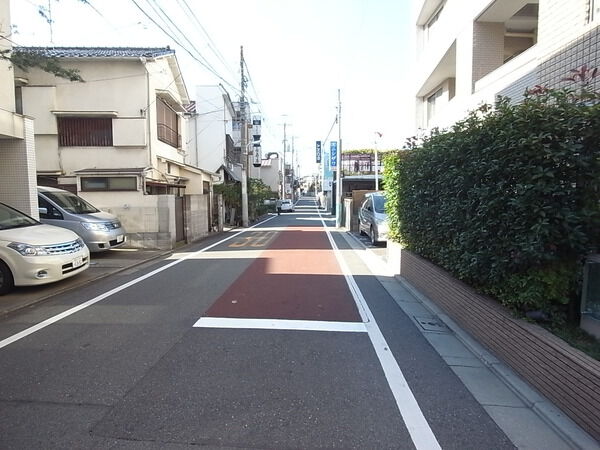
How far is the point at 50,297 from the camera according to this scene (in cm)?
698

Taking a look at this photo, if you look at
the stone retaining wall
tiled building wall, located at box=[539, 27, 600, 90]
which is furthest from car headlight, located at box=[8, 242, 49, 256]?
tiled building wall, located at box=[539, 27, 600, 90]

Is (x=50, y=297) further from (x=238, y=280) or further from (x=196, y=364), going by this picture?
(x=196, y=364)

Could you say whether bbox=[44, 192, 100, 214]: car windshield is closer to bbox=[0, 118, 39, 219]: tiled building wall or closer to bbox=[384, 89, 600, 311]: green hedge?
bbox=[0, 118, 39, 219]: tiled building wall

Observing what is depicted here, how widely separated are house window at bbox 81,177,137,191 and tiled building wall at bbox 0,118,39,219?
4.37m

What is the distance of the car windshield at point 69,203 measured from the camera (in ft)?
37.8

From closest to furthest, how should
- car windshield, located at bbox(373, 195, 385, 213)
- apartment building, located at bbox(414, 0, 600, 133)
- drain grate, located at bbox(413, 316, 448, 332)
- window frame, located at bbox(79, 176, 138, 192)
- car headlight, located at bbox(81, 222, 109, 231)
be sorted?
1. drain grate, located at bbox(413, 316, 448, 332)
2. apartment building, located at bbox(414, 0, 600, 133)
3. car headlight, located at bbox(81, 222, 109, 231)
4. window frame, located at bbox(79, 176, 138, 192)
5. car windshield, located at bbox(373, 195, 385, 213)

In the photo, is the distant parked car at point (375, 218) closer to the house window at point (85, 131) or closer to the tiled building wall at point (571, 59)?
the tiled building wall at point (571, 59)

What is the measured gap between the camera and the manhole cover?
5.55 m

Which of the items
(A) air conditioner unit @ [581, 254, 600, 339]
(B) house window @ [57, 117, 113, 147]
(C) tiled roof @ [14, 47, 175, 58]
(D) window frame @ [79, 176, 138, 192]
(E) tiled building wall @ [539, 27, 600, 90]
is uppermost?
(C) tiled roof @ [14, 47, 175, 58]

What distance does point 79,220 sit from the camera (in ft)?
36.3

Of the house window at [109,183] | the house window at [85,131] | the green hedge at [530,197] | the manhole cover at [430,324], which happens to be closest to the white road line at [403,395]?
the manhole cover at [430,324]

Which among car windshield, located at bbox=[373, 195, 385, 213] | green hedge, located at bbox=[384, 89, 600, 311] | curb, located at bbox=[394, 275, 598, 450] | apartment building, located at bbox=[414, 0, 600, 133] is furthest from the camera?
car windshield, located at bbox=[373, 195, 385, 213]

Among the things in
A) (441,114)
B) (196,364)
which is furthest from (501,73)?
(196,364)

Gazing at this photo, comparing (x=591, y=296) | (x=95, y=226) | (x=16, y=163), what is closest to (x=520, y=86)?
(x=591, y=296)
